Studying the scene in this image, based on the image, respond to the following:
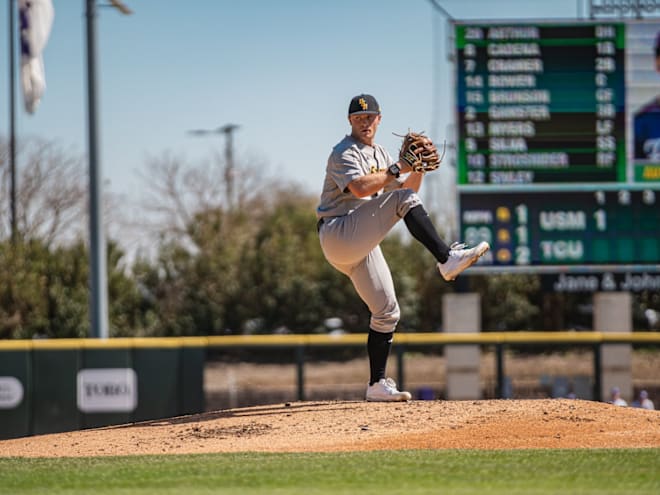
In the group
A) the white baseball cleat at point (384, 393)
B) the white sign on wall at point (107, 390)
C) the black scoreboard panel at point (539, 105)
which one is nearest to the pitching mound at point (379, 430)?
the white baseball cleat at point (384, 393)

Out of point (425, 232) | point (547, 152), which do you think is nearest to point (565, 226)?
point (547, 152)

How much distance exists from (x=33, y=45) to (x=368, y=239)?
925 cm

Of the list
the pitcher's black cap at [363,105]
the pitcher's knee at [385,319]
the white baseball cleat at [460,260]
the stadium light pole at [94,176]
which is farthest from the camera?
the stadium light pole at [94,176]

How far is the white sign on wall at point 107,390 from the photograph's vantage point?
1338 cm

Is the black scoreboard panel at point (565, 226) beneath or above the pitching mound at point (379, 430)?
above

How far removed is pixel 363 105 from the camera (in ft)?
21.8

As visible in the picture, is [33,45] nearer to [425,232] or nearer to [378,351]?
[378,351]

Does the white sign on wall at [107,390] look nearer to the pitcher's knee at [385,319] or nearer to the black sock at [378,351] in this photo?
the black sock at [378,351]

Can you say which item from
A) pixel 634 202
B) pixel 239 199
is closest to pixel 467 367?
pixel 634 202

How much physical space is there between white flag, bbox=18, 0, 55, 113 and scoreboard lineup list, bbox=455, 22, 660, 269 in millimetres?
5285

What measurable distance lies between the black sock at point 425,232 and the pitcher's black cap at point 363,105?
696 mm

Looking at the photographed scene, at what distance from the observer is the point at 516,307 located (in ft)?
86.2

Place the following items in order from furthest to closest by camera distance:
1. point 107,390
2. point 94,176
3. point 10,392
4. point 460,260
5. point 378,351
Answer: point 94,176, point 107,390, point 10,392, point 378,351, point 460,260

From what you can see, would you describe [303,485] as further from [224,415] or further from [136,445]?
[224,415]
